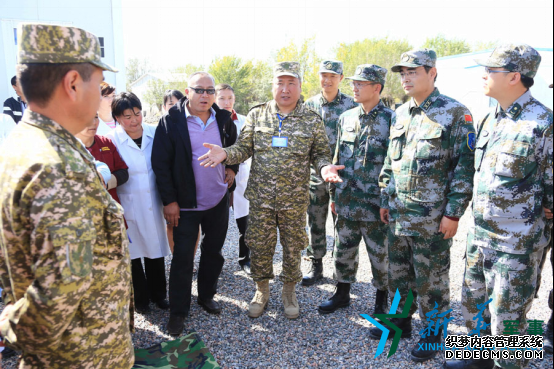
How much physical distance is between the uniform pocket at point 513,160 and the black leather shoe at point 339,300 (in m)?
1.93

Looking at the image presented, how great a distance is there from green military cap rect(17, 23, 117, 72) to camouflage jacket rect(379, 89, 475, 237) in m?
2.40

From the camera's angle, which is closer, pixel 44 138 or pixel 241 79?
pixel 44 138

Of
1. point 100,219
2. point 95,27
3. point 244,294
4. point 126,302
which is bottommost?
point 244,294

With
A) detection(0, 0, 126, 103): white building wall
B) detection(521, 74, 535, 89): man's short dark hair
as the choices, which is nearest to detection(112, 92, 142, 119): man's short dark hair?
detection(521, 74, 535, 89): man's short dark hair

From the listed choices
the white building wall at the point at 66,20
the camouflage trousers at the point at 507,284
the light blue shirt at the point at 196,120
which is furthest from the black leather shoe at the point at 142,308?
the white building wall at the point at 66,20

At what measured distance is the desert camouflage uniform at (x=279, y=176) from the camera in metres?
3.50

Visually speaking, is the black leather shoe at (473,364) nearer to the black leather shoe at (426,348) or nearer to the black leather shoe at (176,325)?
the black leather shoe at (426,348)

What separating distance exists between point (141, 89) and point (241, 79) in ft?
51.8

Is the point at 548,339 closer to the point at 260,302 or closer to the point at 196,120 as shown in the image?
the point at 260,302

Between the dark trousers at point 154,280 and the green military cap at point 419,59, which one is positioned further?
the dark trousers at point 154,280

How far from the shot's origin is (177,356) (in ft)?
9.88

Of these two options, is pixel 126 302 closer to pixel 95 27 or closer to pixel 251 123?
pixel 251 123

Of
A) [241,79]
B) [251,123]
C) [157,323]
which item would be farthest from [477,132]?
[241,79]

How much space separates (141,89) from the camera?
45.3 meters
